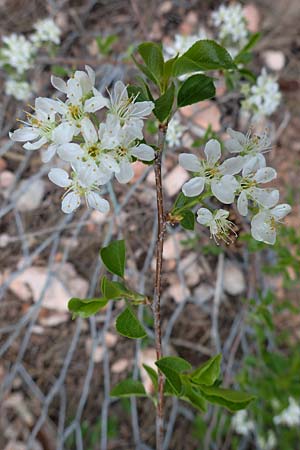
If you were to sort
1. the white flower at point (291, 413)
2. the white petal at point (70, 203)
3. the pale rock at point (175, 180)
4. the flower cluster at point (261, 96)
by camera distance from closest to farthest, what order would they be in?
the white petal at point (70, 203) < the flower cluster at point (261, 96) < the white flower at point (291, 413) < the pale rock at point (175, 180)

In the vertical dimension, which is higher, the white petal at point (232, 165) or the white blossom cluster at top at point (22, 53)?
the white blossom cluster at top at point (22, 53)

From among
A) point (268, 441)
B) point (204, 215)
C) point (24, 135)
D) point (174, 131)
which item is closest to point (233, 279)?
point (268, 441)

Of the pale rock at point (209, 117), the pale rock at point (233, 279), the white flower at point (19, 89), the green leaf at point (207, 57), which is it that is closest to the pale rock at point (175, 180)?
the pale rock at point (209, 117)

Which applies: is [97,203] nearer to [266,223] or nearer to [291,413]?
[266,223]

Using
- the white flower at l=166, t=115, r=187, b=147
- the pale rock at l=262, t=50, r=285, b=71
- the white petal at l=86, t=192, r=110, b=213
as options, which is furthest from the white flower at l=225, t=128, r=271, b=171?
the pale rock at l=262, t=50, r=285, b=71

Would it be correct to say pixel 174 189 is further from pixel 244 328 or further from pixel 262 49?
pixel 262 49

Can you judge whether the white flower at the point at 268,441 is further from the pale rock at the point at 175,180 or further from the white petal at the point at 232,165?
the white petal at the point at 232,165

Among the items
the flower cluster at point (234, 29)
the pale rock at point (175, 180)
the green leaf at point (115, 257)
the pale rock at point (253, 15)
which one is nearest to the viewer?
the green leaf at point (115, 257)
